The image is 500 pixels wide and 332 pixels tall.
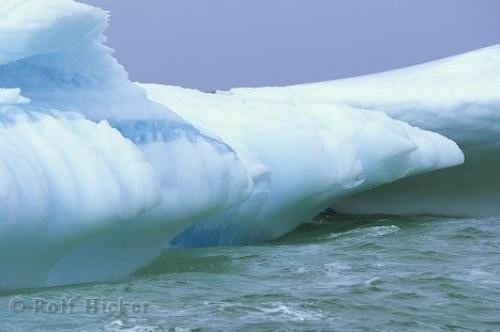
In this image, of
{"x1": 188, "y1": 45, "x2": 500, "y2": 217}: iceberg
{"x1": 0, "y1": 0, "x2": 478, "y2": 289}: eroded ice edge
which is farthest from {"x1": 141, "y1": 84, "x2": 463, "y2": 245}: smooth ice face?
{"x1": 188, "y1": 45, "x2": 500, "y2": 217}: iceberg

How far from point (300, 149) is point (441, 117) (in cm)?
189

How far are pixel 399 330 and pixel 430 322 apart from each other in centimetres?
20

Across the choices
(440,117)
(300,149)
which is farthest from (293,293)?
(440,117)

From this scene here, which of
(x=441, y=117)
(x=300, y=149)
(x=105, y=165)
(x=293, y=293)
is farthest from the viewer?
(x=441, y=117)

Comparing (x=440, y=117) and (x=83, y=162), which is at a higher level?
(x=440, y=117)

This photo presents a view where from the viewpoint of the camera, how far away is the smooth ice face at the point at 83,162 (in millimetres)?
4551

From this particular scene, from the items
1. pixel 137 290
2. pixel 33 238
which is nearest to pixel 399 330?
pixel 137 290

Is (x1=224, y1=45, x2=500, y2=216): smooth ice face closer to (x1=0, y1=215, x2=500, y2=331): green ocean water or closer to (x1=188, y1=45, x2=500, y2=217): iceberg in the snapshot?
(x1=188, y1=45, x2=500, y2=217): iceberg

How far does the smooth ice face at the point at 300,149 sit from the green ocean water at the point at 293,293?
0.36m

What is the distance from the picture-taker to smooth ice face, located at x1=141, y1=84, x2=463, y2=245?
6.88 metres

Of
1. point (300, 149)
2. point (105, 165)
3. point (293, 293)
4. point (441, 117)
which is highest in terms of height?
point (441, 117)

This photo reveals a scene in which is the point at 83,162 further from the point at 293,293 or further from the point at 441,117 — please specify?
the point at 441,117

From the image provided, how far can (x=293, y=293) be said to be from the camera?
4.67 meters

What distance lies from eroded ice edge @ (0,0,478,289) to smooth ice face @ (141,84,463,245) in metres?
0.01
